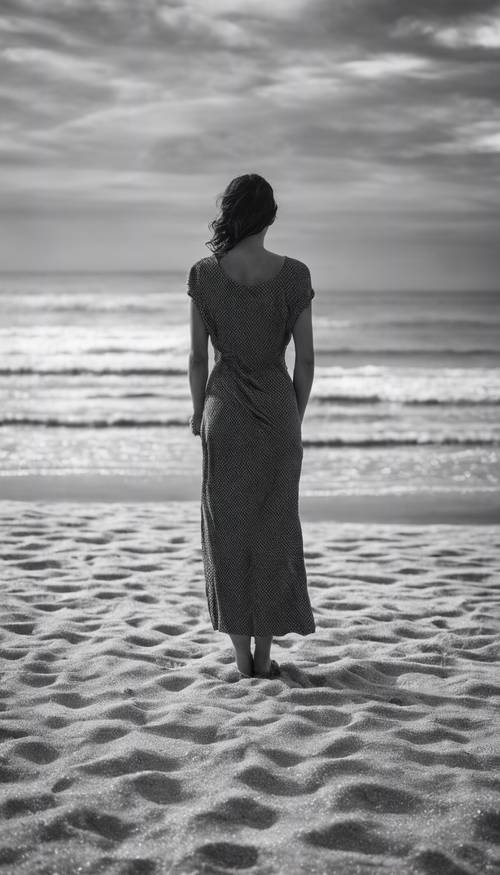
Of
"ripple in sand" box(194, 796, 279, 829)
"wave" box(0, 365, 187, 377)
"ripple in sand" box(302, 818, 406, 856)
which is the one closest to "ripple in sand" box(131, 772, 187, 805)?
"ripple in sand" box(194, 796, 279, 829)

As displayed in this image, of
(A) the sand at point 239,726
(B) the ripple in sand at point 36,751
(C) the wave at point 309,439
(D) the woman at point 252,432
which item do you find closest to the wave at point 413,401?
(C) the wave at point 309,439

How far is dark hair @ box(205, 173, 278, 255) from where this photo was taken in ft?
11.4

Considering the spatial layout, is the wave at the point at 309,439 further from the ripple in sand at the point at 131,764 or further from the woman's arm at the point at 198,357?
the ripple in sand at the point at 131,764

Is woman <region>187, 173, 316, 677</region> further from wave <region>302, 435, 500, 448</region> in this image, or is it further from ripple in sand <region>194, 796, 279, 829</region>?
wave <region>302, 435, 500, 448</region>

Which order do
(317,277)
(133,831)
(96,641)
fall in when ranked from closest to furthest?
(133,831) < (96,641) < (317,277)

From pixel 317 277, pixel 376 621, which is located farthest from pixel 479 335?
pixel 317 277

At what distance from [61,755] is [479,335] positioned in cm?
3359

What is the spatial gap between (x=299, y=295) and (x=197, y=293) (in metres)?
0.43

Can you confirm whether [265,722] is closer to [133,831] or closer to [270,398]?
[133,831]

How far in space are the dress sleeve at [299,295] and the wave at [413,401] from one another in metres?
12.3

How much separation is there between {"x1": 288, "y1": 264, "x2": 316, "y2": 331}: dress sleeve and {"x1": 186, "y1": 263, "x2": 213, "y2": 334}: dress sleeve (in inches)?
13.6

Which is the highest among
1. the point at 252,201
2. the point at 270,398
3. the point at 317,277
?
the point at 317,277

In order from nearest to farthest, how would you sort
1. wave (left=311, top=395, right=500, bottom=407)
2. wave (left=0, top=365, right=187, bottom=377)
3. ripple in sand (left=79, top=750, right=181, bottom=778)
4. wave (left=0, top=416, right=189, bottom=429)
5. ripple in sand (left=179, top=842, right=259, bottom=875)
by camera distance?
ripple in sand (left=179, top=842, right=259, bottom=875) < ripple in sand (left=79, top=750, right=181, bottom=778) < wave (left=0, top=416, right=189, bottom=429) < wave (left=311, top=395, right=500, bottom=407) < wave (left=0, top=365, right=187, bottom=377)

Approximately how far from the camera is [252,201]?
11.5 ft
